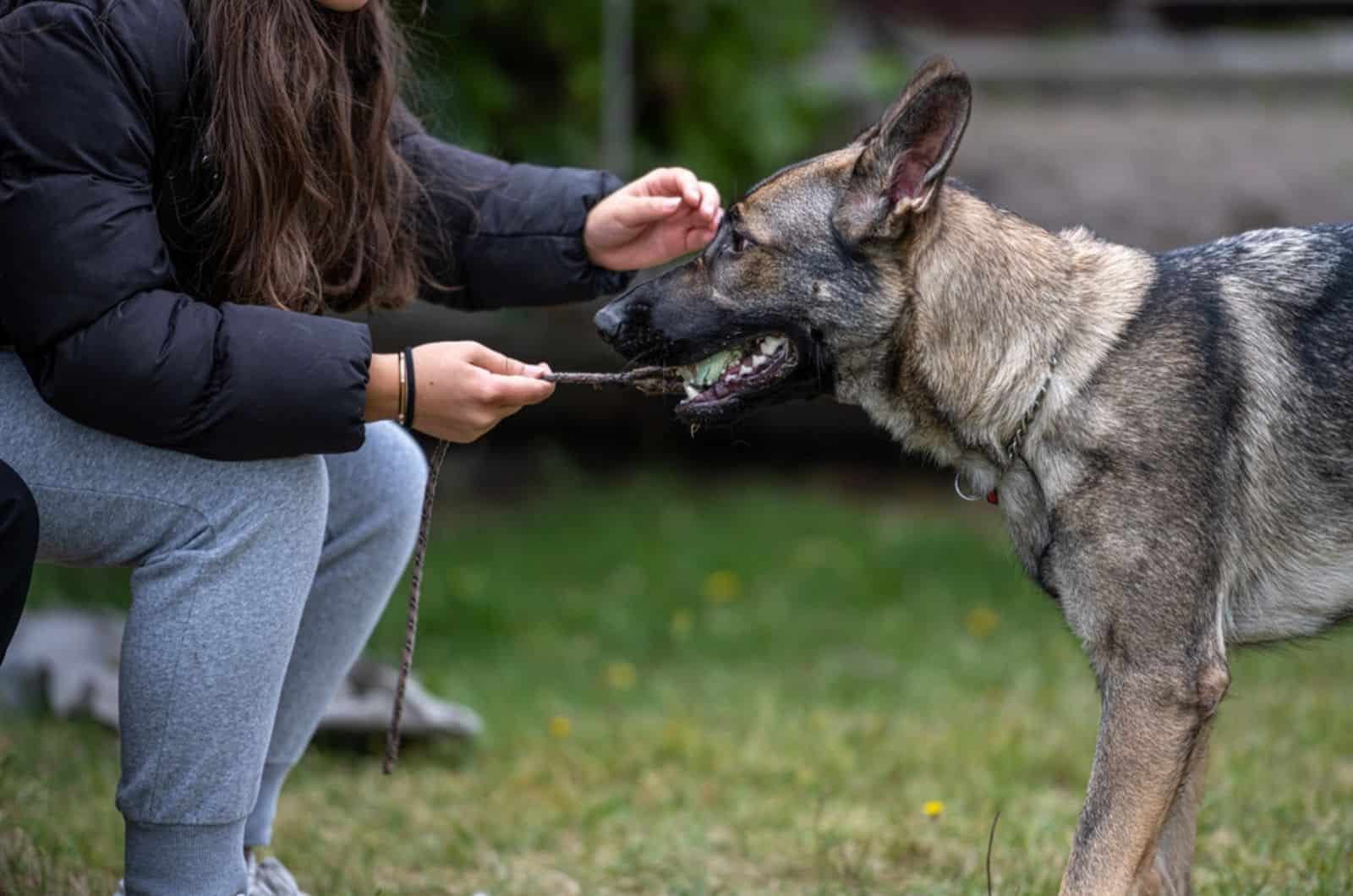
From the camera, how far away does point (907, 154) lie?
3.01 metres

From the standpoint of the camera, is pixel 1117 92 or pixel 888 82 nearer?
pixel 888 82

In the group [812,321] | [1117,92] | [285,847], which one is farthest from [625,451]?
[812,321]

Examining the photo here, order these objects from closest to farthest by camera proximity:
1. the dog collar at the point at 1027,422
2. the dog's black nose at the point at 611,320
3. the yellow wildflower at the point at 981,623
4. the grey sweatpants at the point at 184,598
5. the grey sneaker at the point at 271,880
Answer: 1. the grey sweatpants at the point at 184,598
2. the dog collar at the point at 1027,422
3. the grey sneaker at the point at 271,880
4. the dog's black nose at the point at 611,320
5. the yellow wildflower at the point at 981,623

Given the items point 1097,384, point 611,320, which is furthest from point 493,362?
point 1097,384

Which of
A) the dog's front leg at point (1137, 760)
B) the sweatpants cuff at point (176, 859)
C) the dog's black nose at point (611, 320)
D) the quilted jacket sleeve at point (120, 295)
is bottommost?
the sweatpants cuff at point (176, 859)

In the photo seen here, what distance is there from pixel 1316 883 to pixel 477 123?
552 cm

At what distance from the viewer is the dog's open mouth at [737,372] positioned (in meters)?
3.15

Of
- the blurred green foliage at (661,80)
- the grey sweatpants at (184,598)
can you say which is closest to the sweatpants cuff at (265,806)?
the grey sweatpants at (184,598)

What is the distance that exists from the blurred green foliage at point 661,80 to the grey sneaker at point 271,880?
5013 millimetres

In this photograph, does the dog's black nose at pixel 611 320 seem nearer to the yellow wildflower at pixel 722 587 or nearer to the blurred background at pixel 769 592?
Result: the blurred background at pixel 769 592

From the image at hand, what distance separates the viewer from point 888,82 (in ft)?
26.7

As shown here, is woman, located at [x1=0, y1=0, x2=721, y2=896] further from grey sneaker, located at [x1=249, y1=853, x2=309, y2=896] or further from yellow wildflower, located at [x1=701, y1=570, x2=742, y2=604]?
yellow wildflower, located at [x1=701, y1=570, x2=742, y2=604]

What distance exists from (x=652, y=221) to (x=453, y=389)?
0.90m

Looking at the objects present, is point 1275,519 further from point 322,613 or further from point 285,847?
point 285,847
